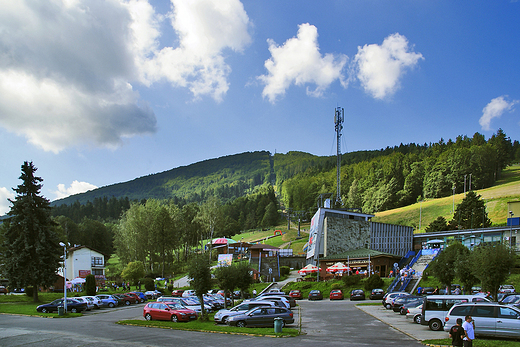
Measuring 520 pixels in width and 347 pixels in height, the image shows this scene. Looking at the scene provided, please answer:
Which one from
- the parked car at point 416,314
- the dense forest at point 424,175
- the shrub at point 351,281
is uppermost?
the dense forest at point 424,175

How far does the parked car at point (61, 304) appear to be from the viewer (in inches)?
1282

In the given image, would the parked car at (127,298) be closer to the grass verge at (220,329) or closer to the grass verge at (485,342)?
the grass verge at (220,329)

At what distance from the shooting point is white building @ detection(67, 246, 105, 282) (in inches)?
2549

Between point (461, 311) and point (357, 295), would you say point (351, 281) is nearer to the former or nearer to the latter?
point (357, 295)

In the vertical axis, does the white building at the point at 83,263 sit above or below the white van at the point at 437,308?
below

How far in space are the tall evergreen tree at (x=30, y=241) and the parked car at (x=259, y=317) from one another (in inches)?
1130

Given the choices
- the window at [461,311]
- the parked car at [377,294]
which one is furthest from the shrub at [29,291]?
the window at [461,311]

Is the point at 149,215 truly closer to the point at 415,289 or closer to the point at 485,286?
the point at 415,289

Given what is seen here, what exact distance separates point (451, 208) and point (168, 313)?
9653 cm

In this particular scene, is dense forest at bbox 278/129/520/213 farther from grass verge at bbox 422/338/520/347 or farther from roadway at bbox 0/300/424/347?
grass verge at bbox 422/338/520/347

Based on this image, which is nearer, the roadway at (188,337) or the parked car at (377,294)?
the roadway at (188,337)

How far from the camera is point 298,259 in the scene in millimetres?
75500

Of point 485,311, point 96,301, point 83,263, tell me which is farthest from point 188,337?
point 83,263

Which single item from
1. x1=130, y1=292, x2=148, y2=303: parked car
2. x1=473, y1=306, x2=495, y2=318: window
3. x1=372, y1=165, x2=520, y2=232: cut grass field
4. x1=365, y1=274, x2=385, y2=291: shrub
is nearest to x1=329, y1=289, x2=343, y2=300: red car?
x1=365, y1=274, x2=385, y2=291: shrub
